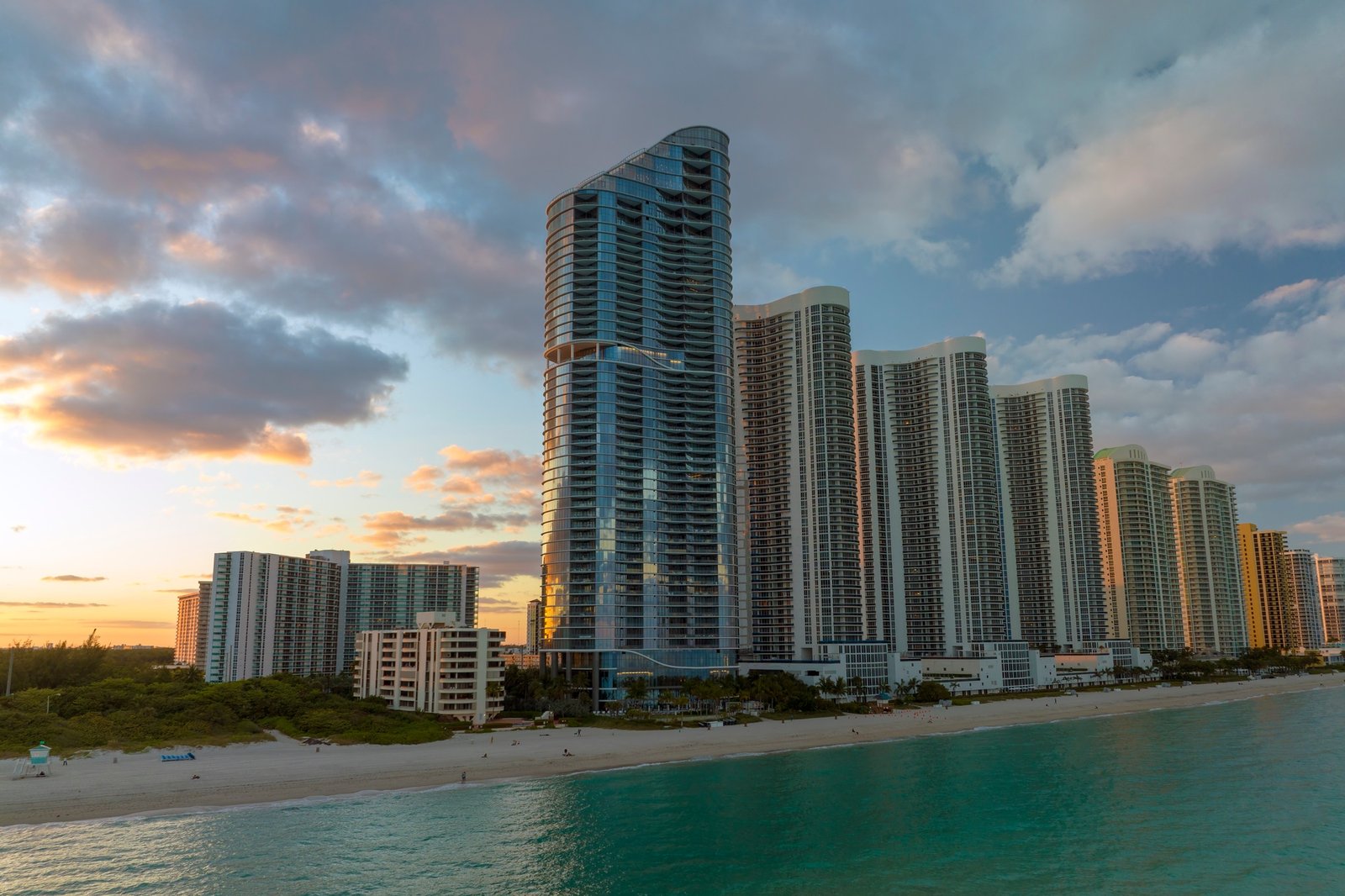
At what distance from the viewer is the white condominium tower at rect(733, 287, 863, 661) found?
184875 mm

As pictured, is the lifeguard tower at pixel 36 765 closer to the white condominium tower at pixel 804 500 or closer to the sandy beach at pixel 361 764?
the sandy beach at pixel 361 764

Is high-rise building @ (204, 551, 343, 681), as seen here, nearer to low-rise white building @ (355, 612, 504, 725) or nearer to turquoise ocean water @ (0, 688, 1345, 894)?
low-rise white building @ (355, 612, 504, 725)

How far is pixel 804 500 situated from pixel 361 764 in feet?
390

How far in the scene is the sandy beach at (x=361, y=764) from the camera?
74875mm

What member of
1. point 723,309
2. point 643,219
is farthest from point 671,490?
point 643,219

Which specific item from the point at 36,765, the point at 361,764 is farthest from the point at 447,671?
the point at 36,765

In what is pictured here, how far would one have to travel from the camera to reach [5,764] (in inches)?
3447

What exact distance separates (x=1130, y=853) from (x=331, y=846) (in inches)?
2346

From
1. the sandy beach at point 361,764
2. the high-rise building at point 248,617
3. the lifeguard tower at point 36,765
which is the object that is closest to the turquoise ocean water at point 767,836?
the sandy beach at point 361,764

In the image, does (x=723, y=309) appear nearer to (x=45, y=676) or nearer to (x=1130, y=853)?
(x=1130, y=853)

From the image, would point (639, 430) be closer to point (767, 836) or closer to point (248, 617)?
point (767, 836)

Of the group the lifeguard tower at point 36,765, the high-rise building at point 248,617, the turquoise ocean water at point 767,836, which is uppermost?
the high-rise building at point 248,617

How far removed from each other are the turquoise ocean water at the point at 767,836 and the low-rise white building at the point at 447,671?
43.3 m

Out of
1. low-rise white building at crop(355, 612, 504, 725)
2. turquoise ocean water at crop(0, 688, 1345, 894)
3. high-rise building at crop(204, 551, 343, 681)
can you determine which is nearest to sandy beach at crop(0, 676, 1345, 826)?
turquoise ocean water at crop(0, 688, 1345, 894)
